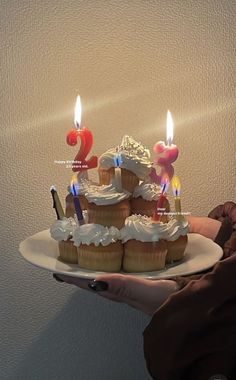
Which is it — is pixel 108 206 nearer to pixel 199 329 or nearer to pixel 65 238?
pixel 65 238

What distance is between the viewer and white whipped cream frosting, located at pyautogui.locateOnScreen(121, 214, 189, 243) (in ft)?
2.76

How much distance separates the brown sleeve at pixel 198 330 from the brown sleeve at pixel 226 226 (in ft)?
0.69

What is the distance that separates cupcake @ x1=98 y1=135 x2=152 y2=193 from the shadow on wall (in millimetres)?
369

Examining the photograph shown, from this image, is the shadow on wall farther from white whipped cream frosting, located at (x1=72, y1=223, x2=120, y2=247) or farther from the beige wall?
white whipped cream frosting, located at (x1=72, y1=223, x2=120, y2=247)

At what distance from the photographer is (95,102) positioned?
1126 mm

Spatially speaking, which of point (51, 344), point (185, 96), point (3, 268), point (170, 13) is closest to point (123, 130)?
point (185, 96)

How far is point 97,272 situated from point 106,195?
12 cm

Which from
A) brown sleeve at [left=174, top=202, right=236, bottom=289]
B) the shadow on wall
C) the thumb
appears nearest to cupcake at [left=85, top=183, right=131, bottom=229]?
the thumb

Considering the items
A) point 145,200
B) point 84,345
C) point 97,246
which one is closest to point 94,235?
point 97,246

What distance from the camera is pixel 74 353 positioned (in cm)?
118

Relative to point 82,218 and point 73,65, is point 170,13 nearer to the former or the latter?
point 73,65

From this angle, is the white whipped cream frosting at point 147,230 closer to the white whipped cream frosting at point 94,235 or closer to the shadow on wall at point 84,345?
the white whipped cream frosting at point 94,235

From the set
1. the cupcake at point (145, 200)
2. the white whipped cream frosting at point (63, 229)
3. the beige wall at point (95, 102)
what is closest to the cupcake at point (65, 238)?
the white whipped cream frosting at point (63, 229)

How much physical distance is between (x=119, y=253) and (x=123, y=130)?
1.18 feet
